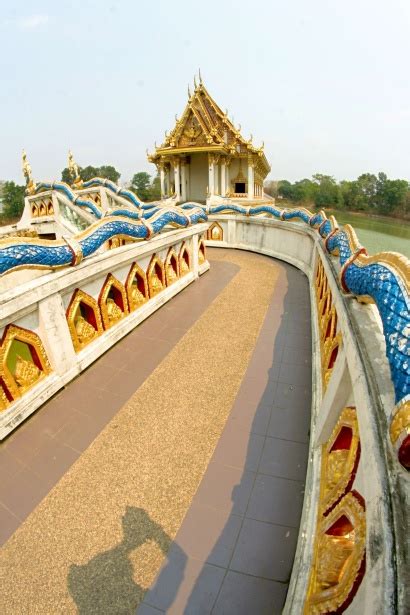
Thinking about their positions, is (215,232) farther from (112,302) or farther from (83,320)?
(83,320)

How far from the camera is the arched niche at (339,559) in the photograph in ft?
5.82

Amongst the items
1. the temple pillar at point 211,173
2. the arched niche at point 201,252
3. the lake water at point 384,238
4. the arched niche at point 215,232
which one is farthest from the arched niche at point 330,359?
the temple pillar at point 211,173

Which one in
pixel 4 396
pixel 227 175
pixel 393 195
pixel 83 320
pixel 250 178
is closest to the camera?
pixel 4 396

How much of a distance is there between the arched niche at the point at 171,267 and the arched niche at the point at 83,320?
109 inches

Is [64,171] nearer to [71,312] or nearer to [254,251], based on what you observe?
[254,251]

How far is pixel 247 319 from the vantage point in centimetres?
693

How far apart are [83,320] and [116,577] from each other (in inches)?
150

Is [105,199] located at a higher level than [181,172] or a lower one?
lower

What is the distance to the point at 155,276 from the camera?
7.55m

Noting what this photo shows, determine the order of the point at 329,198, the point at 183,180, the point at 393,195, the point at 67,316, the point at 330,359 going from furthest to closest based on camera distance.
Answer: the point at 329,198 → the point at 393,195 → the point at 183,180 → the point at 67,316 → the point at 330,359

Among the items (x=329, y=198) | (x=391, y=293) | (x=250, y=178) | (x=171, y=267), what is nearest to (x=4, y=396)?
(x=391, y=293)

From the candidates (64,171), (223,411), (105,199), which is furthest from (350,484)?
(64,171)

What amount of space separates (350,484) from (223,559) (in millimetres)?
1437

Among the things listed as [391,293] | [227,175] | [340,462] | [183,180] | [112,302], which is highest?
[227,175]
